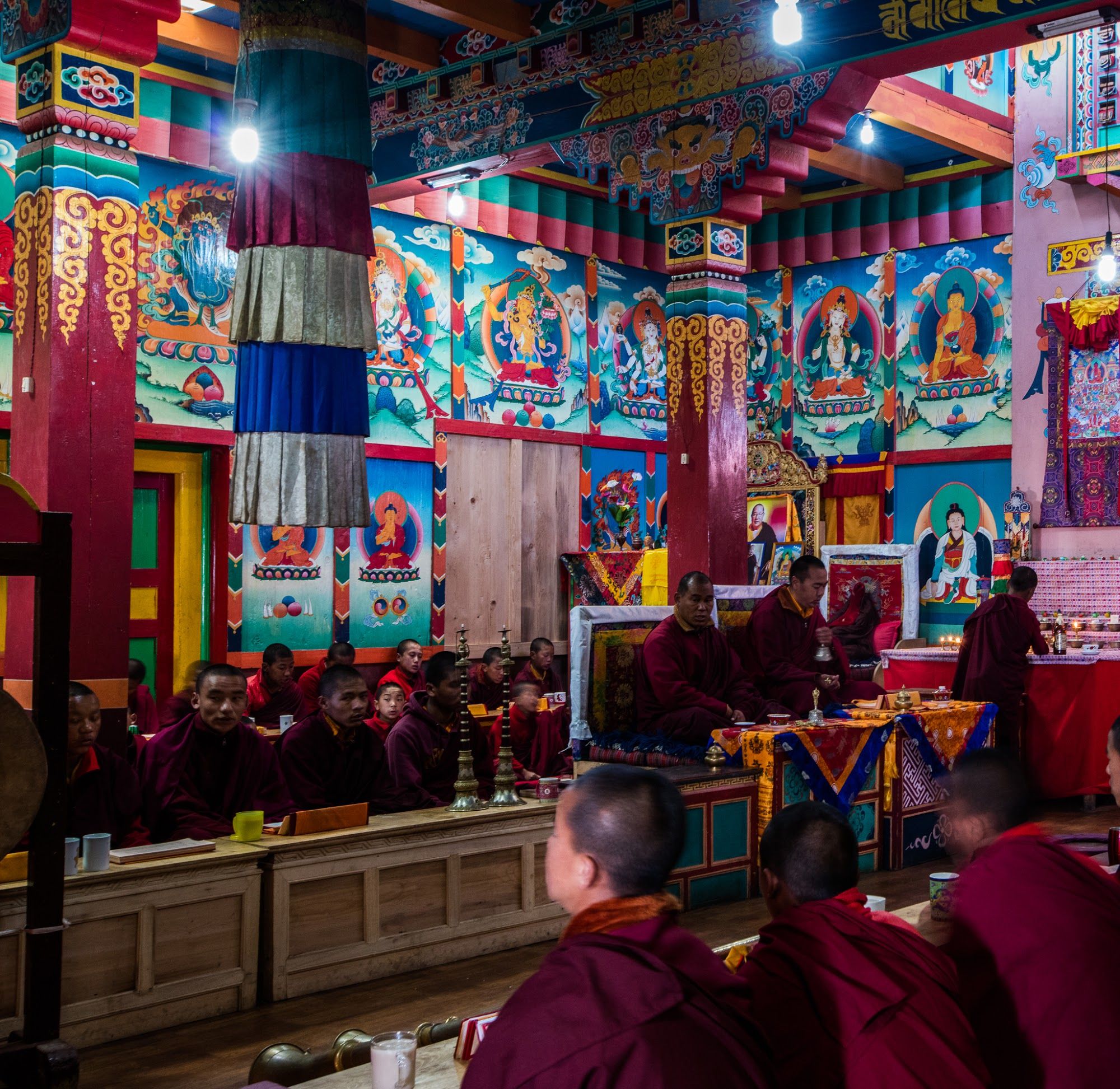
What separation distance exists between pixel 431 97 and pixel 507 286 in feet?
10.5

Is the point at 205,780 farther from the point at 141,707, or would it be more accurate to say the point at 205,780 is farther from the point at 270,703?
the point at 270,703

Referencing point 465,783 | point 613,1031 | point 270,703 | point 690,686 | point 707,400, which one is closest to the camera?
point 613,1031

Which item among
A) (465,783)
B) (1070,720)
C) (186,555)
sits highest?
(186,555)

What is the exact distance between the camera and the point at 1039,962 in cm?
250

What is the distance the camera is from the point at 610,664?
284 inches

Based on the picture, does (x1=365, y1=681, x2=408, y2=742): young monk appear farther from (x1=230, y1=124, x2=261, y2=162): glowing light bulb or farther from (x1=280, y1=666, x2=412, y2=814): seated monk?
(x1=230, y1=124, x2=261, y2=162): glowing light bulb

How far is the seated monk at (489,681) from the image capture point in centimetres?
953

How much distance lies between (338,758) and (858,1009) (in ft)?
12.6

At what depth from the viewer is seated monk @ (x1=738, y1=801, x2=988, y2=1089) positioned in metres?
2.15

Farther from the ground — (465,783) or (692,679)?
(692,679)

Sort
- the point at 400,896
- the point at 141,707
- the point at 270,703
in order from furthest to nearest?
the point at 270,703
the point at 141,707
the point at 400,896

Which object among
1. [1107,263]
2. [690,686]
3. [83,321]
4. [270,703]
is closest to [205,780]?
[83,321]

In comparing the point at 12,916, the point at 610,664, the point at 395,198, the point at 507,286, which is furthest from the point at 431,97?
the point at 12,916

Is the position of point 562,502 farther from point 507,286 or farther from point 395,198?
point 395,198
